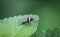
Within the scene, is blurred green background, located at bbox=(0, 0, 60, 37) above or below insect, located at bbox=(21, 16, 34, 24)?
above

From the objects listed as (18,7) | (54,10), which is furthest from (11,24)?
(54,10)

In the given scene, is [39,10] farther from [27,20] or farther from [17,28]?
[17,28]

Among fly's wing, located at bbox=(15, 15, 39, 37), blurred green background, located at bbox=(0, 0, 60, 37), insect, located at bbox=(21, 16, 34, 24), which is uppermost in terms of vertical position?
blurred green background, located at bbox=(0, 0, 60, 37)

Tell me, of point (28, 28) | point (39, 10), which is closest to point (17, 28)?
point (28, 28)

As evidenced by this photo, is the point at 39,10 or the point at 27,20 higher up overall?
the point at 39,10

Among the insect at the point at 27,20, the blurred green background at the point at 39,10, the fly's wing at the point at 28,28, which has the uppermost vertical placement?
the blurred green background at the point at 39,10
